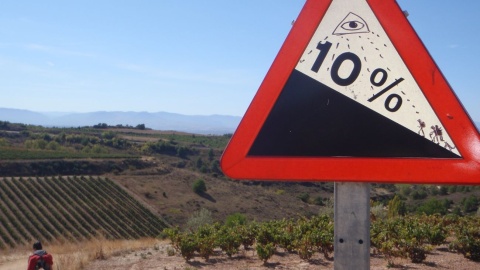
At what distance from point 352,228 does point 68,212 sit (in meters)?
50.2

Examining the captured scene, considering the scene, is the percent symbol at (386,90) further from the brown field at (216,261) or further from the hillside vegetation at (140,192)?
the hillside vegetation at (140,192)

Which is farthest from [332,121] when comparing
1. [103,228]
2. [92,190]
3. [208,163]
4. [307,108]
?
[208,163]

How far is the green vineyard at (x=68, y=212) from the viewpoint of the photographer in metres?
42.3

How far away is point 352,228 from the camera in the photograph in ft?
7.04

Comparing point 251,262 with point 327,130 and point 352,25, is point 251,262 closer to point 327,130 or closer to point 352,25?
point 327,130

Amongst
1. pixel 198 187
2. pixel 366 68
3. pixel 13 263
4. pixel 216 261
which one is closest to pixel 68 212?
pixel 198 187

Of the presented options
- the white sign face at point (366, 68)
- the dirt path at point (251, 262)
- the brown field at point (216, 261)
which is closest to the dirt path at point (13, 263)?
the brown field at point (216, 261)

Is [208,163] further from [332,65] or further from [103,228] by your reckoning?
[332,65]

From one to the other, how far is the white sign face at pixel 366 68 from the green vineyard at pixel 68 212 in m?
38.6

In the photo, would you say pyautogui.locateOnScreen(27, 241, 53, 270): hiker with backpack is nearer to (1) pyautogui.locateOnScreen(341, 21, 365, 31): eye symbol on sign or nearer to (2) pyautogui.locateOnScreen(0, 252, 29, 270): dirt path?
(2) pyautogui.locateOnScreen(0, 252, 29, 270): dirt path

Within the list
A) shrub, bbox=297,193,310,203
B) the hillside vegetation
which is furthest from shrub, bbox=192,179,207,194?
shrub, bbox=297,193,310,203

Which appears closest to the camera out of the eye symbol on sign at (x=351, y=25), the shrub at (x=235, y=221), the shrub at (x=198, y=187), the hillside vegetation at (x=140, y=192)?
the eye symbol on sign at (x=351, y=25)

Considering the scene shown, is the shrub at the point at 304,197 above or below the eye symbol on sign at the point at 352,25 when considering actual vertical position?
below

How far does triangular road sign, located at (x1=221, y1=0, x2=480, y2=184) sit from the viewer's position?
80.7 inches
